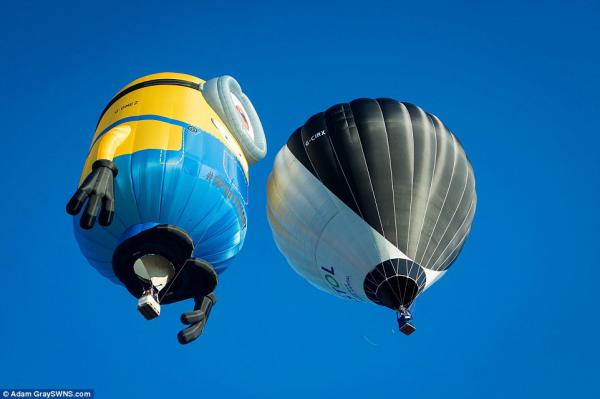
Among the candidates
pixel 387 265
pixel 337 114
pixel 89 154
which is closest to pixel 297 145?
pixel 337 114

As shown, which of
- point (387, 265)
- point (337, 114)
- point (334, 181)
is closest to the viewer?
point (387, 265)

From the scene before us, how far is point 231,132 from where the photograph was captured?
12.4 metres

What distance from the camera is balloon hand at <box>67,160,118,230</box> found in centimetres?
951

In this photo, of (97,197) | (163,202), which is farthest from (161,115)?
(97,197)

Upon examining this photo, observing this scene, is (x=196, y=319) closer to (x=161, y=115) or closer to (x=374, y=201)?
(x=161, y=115)

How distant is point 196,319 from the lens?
11023 millimetres

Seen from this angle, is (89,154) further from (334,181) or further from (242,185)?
(334,181)

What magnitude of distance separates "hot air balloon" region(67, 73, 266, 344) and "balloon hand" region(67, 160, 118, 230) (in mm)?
13

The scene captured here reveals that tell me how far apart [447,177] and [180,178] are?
605 centimetres

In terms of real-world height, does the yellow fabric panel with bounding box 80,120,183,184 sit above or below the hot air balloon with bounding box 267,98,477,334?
below

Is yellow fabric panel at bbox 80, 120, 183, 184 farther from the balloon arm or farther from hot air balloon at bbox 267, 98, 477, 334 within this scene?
hot air balloon at bbox 267, 98, 477, 334

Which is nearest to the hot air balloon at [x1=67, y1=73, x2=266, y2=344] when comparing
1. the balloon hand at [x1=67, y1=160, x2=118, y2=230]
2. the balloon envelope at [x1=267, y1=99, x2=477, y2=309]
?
the balloon hand at [x1=67, y1=160, x2=118, y2=230]

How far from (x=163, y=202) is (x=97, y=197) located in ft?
3.40

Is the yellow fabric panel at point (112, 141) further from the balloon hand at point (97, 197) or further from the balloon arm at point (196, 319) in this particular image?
the balloon arm at point (196, 319)
